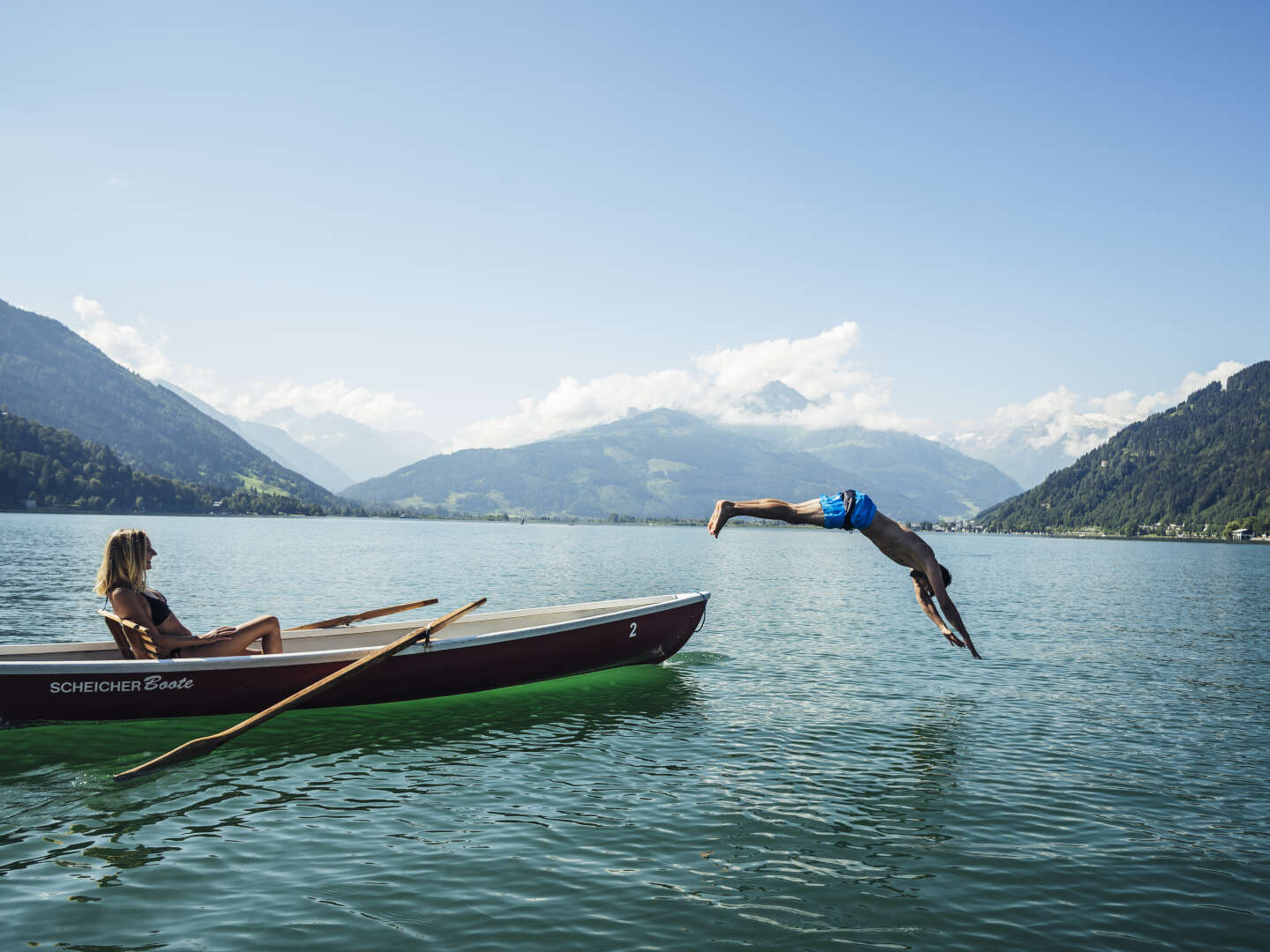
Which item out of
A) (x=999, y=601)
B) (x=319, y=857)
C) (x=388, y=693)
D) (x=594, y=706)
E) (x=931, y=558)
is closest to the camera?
(x=319, y=857)

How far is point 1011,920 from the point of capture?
8.31 meters

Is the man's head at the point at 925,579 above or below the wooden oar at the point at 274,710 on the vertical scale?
above

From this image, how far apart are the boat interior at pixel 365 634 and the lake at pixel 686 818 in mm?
1387

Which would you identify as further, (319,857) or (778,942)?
(319,857)

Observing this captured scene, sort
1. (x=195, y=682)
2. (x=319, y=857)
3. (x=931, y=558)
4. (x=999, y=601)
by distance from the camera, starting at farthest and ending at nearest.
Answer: (x=999, y=601)
(x=195, y=682)
(x=931, y=558)
(x=319, y=857)

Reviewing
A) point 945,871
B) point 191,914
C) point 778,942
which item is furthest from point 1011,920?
point 191,914

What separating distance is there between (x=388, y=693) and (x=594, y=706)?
4.27 metres

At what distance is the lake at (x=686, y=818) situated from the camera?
318 inches

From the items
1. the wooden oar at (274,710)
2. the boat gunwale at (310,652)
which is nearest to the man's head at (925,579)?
the boat gunwale at (310,652)

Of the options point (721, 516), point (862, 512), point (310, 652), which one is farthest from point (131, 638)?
point (862, 512)

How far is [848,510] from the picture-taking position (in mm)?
12398

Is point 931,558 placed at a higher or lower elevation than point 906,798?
higher

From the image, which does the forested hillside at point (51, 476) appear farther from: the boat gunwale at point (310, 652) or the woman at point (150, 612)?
the woman at point (150, 612)

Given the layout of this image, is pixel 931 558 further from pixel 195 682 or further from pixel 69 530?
pixel 69 530
